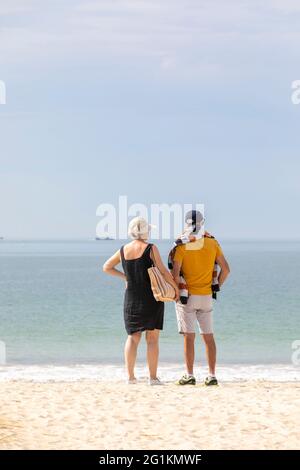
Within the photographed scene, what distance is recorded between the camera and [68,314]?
35.6m

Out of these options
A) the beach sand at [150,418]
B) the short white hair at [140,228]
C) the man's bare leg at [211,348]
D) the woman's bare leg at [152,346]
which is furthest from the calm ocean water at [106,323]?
the short white hair at [140,228]

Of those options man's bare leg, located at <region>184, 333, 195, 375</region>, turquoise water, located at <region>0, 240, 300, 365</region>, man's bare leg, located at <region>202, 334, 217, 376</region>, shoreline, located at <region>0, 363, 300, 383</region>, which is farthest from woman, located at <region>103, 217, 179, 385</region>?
turquoise water, located at <region>0, 240, 300, 365</region>

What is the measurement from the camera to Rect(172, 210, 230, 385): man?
9.08 meters

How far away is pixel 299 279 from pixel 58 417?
5546 cm

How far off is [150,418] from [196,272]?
1.77 m

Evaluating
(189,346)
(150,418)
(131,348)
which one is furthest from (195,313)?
(150,418)

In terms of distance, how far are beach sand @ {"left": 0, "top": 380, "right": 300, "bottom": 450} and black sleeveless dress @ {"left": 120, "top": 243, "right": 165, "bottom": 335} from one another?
2.46 ft

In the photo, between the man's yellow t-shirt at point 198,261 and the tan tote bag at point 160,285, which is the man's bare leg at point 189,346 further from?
the tan tote bag at point 160,285

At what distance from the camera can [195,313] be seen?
30.6 ft

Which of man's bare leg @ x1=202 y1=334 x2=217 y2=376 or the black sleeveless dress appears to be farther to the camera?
man's bare leg @ x1=202 y1=334 x2=217 y2=376

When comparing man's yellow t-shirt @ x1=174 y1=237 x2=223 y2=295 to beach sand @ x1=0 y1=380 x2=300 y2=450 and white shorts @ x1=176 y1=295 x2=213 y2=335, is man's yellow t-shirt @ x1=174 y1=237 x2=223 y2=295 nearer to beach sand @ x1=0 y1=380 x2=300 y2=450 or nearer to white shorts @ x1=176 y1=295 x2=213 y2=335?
white shorts @ x1=176 y1=295 x2=213 y2=335

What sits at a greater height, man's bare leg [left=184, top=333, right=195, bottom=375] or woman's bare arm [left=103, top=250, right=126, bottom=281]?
woman's bare arm [left=103, top=250, right=126, bottom=281]

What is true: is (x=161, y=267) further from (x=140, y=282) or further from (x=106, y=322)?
(x=106, y=322)

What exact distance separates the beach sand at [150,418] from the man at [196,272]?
0.76 m
